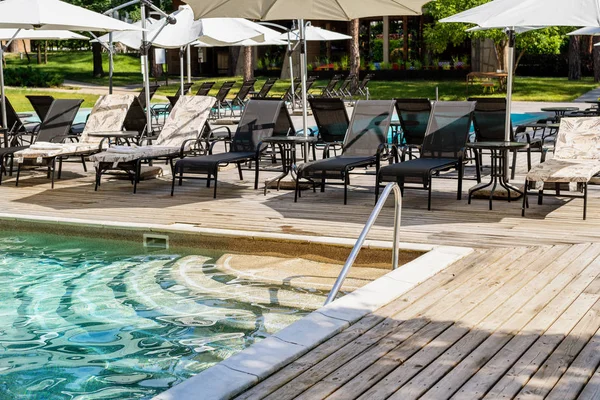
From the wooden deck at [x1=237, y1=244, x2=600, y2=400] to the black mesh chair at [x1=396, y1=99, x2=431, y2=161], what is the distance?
433 cm

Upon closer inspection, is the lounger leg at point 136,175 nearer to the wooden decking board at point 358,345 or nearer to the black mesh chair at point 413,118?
the black mesh chair at point 413,118

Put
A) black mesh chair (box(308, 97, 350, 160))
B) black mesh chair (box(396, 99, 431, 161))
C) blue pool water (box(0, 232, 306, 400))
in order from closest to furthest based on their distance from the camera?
1. blue pool water (box(0, 232, 306, 400))
2. black mesh chair (box(396, 99, 431, 161))
3. black mesh chair (box(308, 97, 350, 160))

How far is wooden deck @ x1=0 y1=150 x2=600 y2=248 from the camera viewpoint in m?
7.67

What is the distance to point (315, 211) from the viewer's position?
29.2 ft

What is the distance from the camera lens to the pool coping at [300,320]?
4.07 meters

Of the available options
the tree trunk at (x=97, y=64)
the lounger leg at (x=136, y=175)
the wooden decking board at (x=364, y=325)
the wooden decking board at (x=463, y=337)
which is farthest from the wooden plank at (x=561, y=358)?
the tree trunk at (x=97, y=64)

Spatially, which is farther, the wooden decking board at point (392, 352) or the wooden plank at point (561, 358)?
the wooden decking board at point (392, 352)

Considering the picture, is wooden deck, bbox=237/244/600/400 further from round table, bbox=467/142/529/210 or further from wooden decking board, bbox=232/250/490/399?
round table, bbox=467/142/529/210

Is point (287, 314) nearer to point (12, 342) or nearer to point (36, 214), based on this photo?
point (12, 342)

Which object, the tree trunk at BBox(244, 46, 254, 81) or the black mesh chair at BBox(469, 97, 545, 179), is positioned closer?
the black mesh chair at BBox(469, 97, 545, 179)

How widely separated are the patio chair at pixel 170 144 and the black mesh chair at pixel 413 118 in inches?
95.9

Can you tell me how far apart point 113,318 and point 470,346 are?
2.84 metres


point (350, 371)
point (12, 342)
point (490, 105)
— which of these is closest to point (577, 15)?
point (490, 105)

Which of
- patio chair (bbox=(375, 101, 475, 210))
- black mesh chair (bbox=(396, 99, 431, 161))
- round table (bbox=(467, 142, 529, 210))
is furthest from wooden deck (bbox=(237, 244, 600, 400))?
black mesh chair (bbox=(396, 99, 431, 161))
